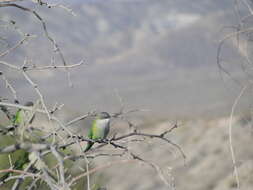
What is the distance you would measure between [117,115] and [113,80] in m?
Answer: 90.1

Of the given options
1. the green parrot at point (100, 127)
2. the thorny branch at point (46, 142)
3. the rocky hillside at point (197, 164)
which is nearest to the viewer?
the thorny branch at point (46, 142)

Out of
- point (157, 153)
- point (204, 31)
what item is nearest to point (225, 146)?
point (157, 153)

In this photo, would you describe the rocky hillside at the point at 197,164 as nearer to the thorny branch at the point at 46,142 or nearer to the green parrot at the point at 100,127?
the green parrot at the point at 100,127

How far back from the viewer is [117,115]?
2771 millimetres

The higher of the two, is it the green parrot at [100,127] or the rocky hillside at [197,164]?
the green parrot at [100,127]

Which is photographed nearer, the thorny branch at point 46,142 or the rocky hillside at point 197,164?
the thorny branch at point 46,142

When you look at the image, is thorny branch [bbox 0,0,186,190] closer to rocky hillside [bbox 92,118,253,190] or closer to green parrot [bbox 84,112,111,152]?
green parrot [bbox 84,112,111,152]

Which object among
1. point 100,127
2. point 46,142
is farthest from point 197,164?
point 46,142

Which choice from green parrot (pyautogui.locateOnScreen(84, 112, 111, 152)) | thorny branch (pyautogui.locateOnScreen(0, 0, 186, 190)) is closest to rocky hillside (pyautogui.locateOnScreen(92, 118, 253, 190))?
green parrot (pyautogui.locateOnScreen(84, 112, 111, 152))

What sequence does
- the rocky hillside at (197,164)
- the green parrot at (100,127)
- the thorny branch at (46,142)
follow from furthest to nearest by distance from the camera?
the rocky hillside at (197,164)
the green parrot at (100,127)
the thorny branch at (46,142)

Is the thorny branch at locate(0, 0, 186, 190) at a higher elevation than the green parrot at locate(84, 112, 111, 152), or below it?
higher

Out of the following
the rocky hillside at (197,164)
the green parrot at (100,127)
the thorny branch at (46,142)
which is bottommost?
the rocky hillside at (197,164)

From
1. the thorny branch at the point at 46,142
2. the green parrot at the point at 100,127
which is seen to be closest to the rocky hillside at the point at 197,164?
the green parrot at the point at 100,127

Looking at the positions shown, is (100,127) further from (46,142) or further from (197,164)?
(197,164)
